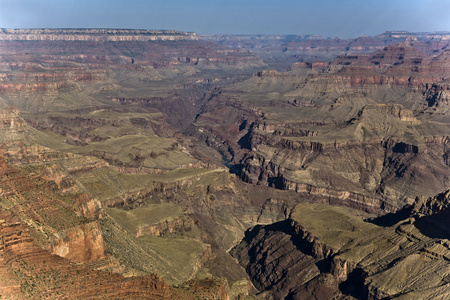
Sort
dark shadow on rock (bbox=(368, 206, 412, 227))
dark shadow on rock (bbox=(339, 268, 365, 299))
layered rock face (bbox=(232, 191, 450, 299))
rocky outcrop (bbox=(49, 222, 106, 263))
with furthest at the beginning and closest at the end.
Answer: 1. dark shadow on rock (bbox=(368, 206, 412, 227))
2. dark shadow on rock (bbox=(339, 268, 365, 299))
3. layered rock face (bbox=(232, 191, 450, 299))
4. rocky outcrop (bbox=(49, 222, 106, 263))

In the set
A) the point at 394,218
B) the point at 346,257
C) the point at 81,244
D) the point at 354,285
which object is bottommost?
the point at 354,285

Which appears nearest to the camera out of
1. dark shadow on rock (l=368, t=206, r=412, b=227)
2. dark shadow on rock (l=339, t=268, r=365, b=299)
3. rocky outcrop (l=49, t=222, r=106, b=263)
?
rocky outcrop (l=49, t=222, r=106, b=263)

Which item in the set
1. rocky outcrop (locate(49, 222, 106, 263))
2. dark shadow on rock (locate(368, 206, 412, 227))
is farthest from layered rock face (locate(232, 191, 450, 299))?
rocky outcrop (locate(49, 222, 106, 263))

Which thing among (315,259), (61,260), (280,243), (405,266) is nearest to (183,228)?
(280,243)

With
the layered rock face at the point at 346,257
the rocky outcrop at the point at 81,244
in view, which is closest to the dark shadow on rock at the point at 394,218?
the layered rock face at the point at 346,257

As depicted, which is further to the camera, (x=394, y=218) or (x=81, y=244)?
(x=394, y=218)

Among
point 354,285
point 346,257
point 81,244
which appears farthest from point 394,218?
point 81,244

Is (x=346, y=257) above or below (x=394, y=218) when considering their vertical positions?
above

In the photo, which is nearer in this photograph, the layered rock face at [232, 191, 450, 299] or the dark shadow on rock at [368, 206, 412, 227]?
the layered rock face at [232, 191, 450, 299]

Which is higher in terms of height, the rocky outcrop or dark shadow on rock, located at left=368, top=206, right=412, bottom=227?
the rocky outcrop

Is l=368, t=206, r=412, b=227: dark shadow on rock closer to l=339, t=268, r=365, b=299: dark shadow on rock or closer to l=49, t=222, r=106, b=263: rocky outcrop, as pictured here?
l=339, t=268, r=365, b=299: dark shadow on rock

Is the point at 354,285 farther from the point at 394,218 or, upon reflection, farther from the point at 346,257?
the point at 394,218
